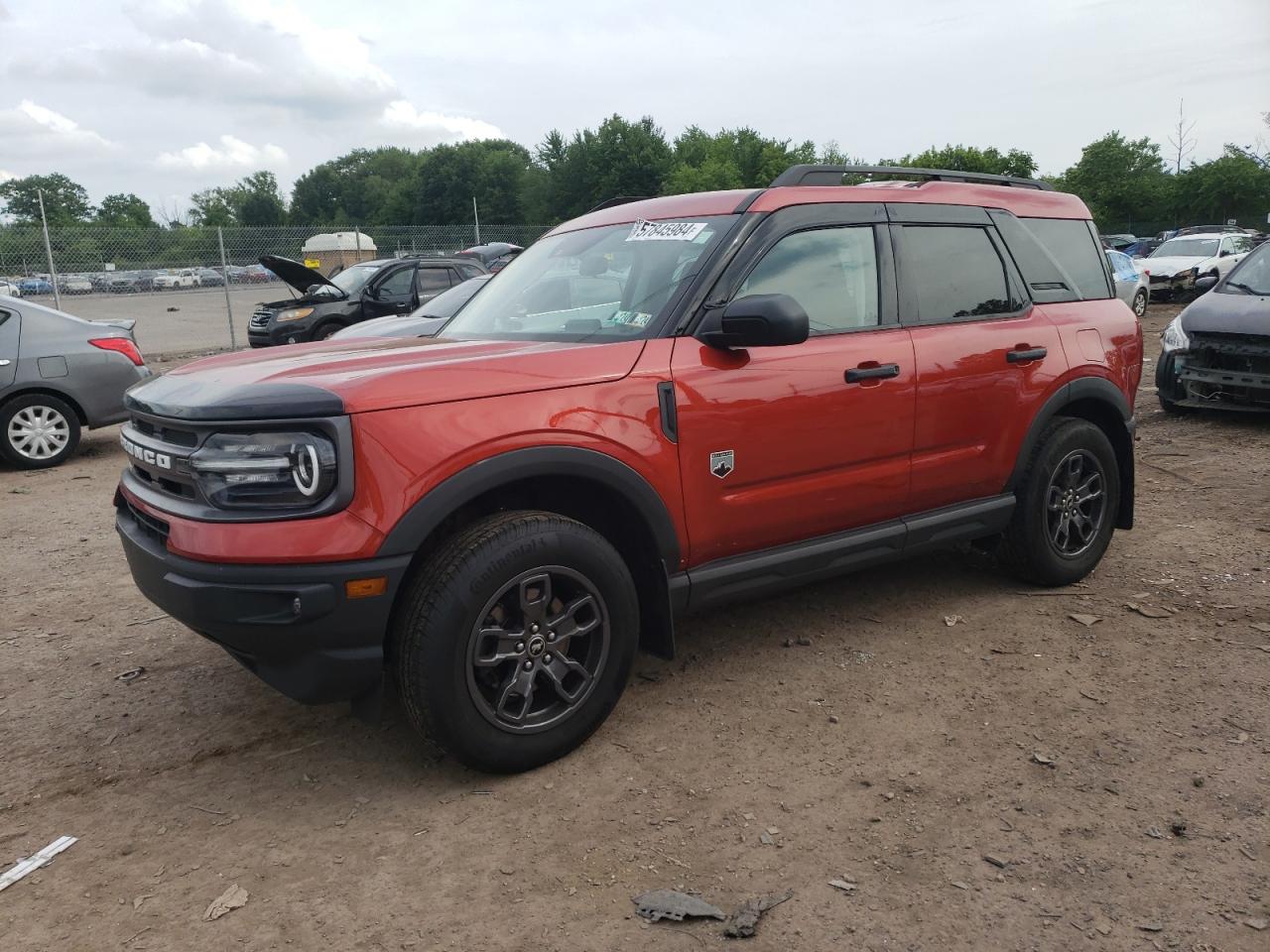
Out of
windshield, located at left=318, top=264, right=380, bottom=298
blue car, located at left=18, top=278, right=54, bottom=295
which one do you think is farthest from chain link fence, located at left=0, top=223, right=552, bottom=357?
windshield, located at left=318, top=264, right=380, bottom=298

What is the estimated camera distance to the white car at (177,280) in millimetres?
19969

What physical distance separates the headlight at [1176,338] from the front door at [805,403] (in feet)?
20.0

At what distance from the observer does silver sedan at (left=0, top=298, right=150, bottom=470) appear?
8.18 metres

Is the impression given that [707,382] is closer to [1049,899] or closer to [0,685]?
[1049,899]

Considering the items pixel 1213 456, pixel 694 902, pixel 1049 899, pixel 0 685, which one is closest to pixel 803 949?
pixel 694 902

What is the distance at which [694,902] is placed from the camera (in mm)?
2523

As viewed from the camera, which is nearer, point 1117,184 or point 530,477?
point 530,477

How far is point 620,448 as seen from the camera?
10.4 feet

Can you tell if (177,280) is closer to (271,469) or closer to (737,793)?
(271,469)

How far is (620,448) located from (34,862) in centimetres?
207

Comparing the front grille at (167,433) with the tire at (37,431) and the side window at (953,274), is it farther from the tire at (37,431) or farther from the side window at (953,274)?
the tire at (37,431)

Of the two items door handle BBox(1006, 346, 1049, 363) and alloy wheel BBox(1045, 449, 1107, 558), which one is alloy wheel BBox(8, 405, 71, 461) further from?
alloy wheel BBox(1045, 449, 1107, 558)

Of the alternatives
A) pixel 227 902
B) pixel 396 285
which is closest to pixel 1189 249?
pixel 396 285

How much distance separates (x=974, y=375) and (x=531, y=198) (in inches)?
2892
